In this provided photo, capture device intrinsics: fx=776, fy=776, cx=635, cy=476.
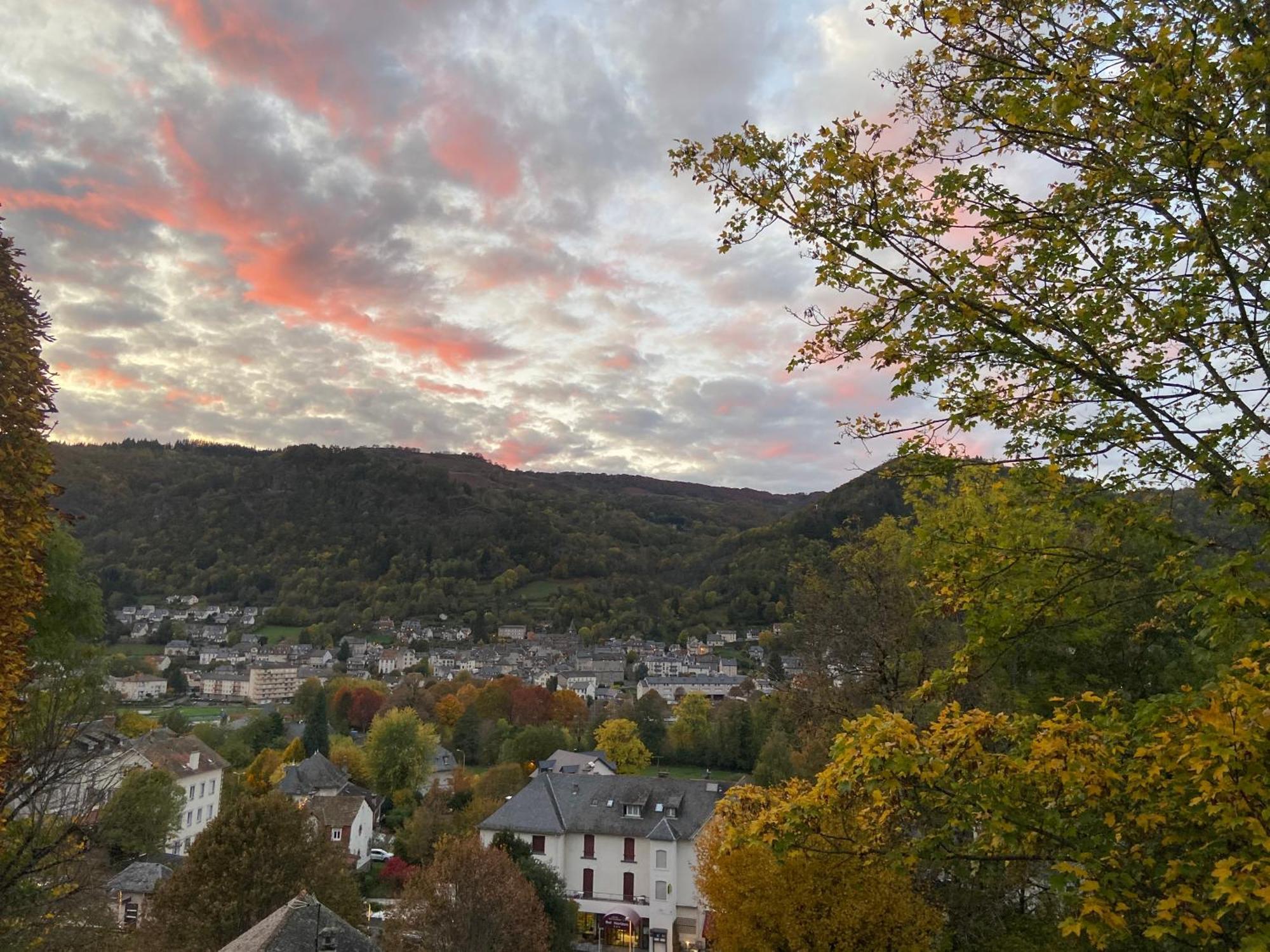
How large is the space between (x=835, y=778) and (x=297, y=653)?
166 meters

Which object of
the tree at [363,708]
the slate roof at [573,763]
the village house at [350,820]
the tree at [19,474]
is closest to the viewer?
the tree at [19,474]

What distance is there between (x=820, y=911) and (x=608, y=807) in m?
26.2

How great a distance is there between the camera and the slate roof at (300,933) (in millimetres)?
14594

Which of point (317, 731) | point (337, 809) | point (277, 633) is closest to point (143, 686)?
point (277, 633)

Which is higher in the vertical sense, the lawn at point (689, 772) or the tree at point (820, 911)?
the tree at point (820, 911)

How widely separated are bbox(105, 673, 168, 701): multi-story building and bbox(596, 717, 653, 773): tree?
87.7 metres

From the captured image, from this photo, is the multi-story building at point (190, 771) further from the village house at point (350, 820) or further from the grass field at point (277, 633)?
the grass field at point (277, 633)

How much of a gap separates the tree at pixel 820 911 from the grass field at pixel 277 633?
174 metres

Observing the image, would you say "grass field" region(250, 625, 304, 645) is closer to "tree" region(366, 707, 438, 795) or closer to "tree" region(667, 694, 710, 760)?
"tree" region(366, 707, 438, 795)

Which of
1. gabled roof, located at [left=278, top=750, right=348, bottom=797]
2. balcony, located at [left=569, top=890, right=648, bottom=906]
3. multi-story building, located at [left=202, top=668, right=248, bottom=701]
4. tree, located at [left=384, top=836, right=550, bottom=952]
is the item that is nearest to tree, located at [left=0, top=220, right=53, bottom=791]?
tree, located at [left=384, top=836, right=550, bottom=952]

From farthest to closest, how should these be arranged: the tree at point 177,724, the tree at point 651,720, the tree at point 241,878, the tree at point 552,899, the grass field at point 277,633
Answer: the grass field at point 277,633 → the tree at point 651,720 → the tree at point 177,724 → the tree at point 552,899 → the tree at point 241,878

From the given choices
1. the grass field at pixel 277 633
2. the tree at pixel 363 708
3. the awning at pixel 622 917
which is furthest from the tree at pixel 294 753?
the grass field at pixel 277 633

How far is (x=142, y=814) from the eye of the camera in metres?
33.2

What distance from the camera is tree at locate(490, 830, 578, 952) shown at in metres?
29.1
